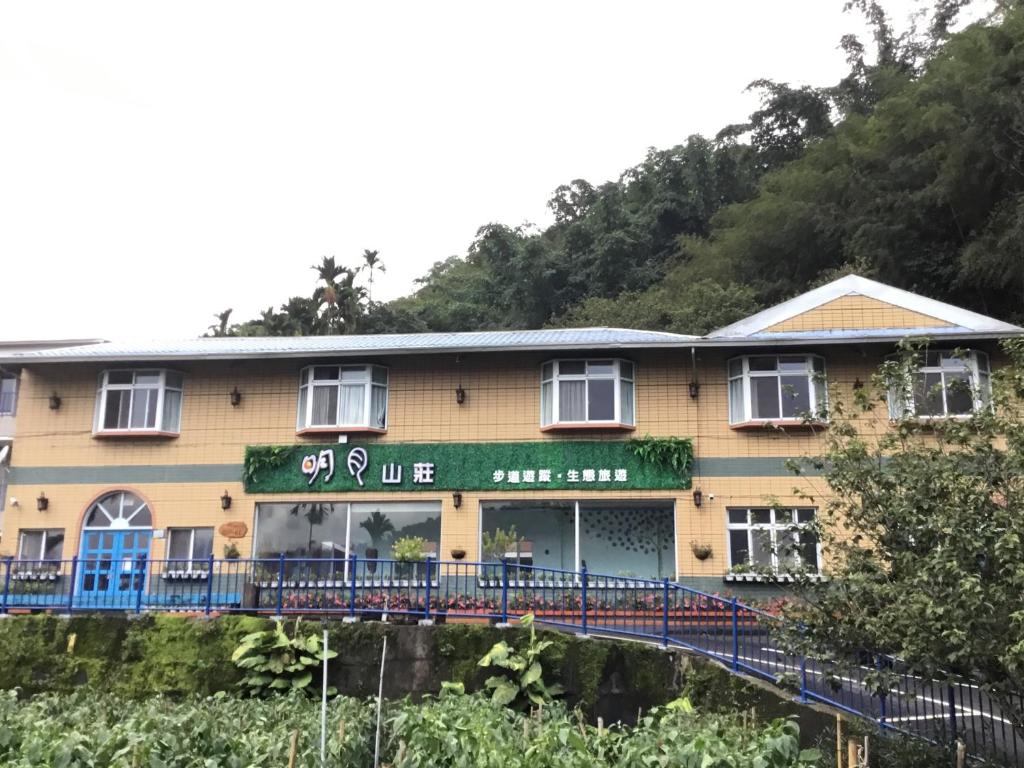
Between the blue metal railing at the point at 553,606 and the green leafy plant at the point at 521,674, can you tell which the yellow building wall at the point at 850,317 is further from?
the green leafy plant at the point at 521,674

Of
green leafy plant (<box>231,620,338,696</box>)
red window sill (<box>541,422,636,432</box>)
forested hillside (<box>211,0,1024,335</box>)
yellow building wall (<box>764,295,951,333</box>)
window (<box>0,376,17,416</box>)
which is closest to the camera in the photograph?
green leafy plant (<box>231,620,338,696</box>)

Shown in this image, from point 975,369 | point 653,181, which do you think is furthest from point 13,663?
point 653,181

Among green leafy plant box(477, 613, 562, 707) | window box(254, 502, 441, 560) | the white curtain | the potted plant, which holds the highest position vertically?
the white curtain

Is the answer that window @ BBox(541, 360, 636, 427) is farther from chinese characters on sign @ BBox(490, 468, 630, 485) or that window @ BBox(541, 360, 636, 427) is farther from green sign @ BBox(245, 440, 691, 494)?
chinese characters on sign @ BBox(490, 468, 630, 485)

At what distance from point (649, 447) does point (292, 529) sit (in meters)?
7.21

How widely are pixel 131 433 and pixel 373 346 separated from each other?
17.0 feet

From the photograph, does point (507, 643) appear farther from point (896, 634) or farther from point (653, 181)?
→ point (653, 181)

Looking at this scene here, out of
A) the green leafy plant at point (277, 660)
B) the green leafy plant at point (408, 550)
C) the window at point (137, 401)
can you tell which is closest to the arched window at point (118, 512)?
the window at point (137, 401)

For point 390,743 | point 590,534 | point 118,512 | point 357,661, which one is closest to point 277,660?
point 357,661

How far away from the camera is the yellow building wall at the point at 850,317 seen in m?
16.9

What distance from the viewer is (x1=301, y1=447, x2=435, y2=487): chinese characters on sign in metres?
17.1

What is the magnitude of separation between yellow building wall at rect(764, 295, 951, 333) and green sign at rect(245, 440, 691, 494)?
359 centimetres

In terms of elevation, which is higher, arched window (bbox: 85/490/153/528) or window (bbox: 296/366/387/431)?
window (bbox: 296/366/387/431)

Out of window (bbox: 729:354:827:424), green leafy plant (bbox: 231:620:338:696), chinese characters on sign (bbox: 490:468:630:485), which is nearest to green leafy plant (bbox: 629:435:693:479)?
chinese characters on sign (bbox: 490:468:630:485)
